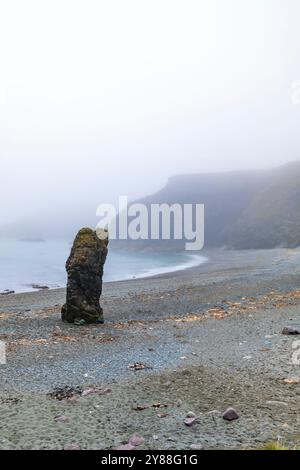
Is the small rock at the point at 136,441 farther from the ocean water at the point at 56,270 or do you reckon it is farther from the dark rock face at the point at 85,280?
the ocean water at the point at 56,270

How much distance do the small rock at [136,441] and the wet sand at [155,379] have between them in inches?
5.1

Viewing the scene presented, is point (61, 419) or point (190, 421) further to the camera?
point (61, 419)

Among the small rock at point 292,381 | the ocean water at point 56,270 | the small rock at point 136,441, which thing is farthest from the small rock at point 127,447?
the ocean water at point 56,270

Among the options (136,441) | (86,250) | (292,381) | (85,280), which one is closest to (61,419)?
(136,441)

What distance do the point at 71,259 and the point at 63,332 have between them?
420 cm

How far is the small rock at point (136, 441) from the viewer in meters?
7.23

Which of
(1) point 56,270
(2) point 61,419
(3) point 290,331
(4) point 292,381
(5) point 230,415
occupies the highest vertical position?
(5) point 230,415

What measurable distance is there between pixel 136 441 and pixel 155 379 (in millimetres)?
3706

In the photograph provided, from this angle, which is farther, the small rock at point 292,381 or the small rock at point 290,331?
the small rock at point 290,331

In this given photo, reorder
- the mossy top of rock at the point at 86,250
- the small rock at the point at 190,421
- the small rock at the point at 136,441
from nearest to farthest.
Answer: the small rock at the point at 136,441
the small rock at the point at 190,421
the mossy top of rock at the point at 86,250

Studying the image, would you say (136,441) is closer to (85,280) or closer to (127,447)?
(127,447)

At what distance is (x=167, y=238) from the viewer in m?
152

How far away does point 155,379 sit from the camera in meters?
11.0

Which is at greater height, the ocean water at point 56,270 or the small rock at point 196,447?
the small rock at point 196,447
